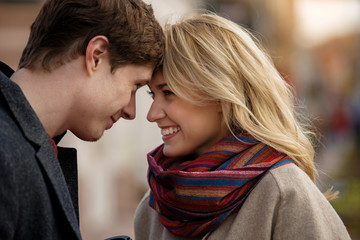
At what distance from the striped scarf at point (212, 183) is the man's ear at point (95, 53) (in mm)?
670

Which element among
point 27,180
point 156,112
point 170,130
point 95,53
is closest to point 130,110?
point 156,112

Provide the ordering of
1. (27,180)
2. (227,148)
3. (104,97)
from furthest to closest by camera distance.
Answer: (227,148)
(104,97)
(27,180)

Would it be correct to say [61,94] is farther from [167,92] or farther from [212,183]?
[212,183]

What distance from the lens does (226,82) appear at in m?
2.59

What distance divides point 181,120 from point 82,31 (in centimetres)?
70

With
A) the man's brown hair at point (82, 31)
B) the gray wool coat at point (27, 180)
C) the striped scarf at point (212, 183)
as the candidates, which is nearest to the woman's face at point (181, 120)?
the striped scarf at point (212, 183)

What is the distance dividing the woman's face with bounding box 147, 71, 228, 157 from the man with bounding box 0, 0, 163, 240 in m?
0.14

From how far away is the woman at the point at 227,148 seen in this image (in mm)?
2357

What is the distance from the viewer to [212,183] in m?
2.42

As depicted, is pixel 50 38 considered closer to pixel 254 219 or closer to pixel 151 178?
pixel 151 178

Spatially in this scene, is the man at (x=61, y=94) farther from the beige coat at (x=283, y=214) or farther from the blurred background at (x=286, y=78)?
the beige coat at (x=283, y=214)

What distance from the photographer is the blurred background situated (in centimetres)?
770

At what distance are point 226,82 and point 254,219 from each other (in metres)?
0.71

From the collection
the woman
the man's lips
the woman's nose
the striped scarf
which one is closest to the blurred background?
the woman
